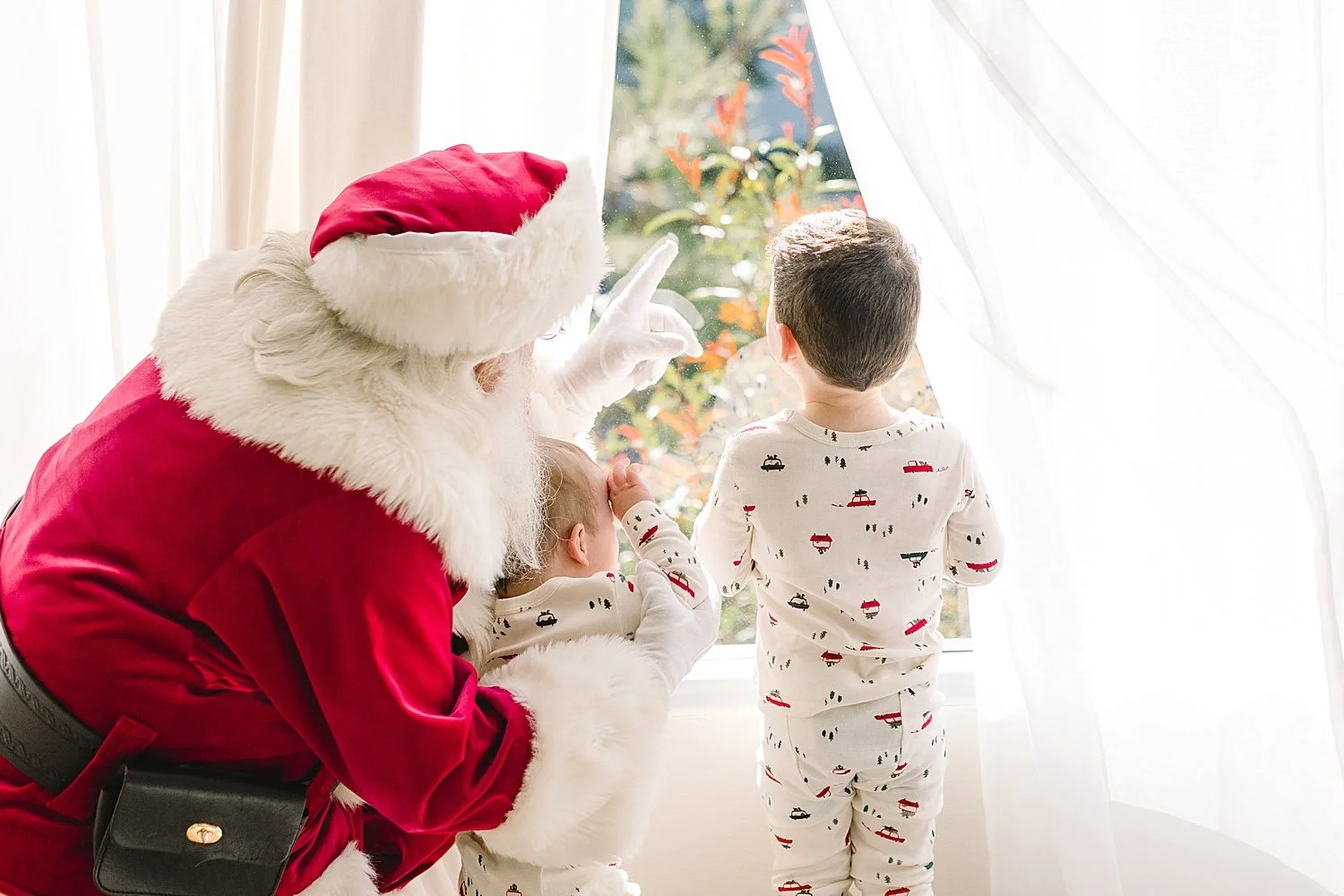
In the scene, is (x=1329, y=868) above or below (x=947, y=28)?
below

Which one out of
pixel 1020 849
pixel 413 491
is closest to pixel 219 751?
pixel 413 491

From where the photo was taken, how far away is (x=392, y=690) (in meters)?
0.93

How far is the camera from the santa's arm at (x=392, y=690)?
921mm

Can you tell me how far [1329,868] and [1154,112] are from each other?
3.56 ft

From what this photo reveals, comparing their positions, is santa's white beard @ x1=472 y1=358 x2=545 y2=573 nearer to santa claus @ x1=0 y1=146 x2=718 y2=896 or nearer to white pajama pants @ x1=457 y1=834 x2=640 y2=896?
santa claus @ x1=0 y1=146 x2=718 y2=896

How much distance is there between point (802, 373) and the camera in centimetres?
143

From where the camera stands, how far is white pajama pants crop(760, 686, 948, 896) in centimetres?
145

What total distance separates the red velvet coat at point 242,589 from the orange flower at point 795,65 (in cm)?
101

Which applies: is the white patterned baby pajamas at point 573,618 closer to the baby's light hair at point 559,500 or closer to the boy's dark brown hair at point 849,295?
the baby's light hair at point 559,500

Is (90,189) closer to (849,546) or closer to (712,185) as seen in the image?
(712,185)

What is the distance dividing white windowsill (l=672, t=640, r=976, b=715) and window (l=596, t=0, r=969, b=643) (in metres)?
0.29

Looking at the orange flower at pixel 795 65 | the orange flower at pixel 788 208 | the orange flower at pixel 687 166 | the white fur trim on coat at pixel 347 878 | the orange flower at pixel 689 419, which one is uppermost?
the orange flower at pixel 795 65

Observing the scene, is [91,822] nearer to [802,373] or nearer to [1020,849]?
[802,373]

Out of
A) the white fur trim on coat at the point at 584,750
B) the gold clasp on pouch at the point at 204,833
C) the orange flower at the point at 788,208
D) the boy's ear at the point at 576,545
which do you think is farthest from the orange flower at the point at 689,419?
the gold clasp on pouch at the point at 204,833
